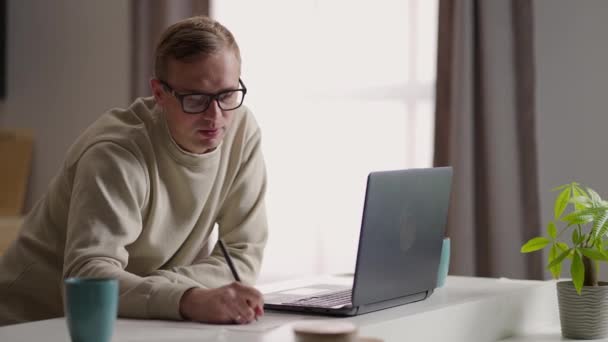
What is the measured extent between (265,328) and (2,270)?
82 cm

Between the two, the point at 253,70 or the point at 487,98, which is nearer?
the point at 487,98

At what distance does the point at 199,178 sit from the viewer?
1793mm

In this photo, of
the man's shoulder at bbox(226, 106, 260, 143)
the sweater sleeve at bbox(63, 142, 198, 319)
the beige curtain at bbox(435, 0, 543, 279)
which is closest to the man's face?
the sweater sleeve at bbox(63, 142, 198, 319)

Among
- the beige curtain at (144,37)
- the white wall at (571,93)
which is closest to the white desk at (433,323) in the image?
the white wall at (571,93)

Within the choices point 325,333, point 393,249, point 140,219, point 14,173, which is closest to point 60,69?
point 14,173

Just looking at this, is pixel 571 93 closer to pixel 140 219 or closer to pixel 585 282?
pixel 585 282

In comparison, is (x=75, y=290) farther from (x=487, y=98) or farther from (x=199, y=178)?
(x=487, y=98)

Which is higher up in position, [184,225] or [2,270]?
[184,225]

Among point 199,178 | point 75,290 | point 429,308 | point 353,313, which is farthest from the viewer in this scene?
point 199,178

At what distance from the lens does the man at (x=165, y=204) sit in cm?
149

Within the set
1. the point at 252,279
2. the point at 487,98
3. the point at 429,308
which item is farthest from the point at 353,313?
the point at 487,98

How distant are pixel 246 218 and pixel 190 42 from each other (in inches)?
18.6

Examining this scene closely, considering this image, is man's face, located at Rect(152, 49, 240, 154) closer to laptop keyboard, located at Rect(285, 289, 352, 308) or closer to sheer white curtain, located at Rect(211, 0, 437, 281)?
laptop keyboard, located at Rect(285, 289, 352, 308)

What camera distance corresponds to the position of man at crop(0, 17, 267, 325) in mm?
1486
